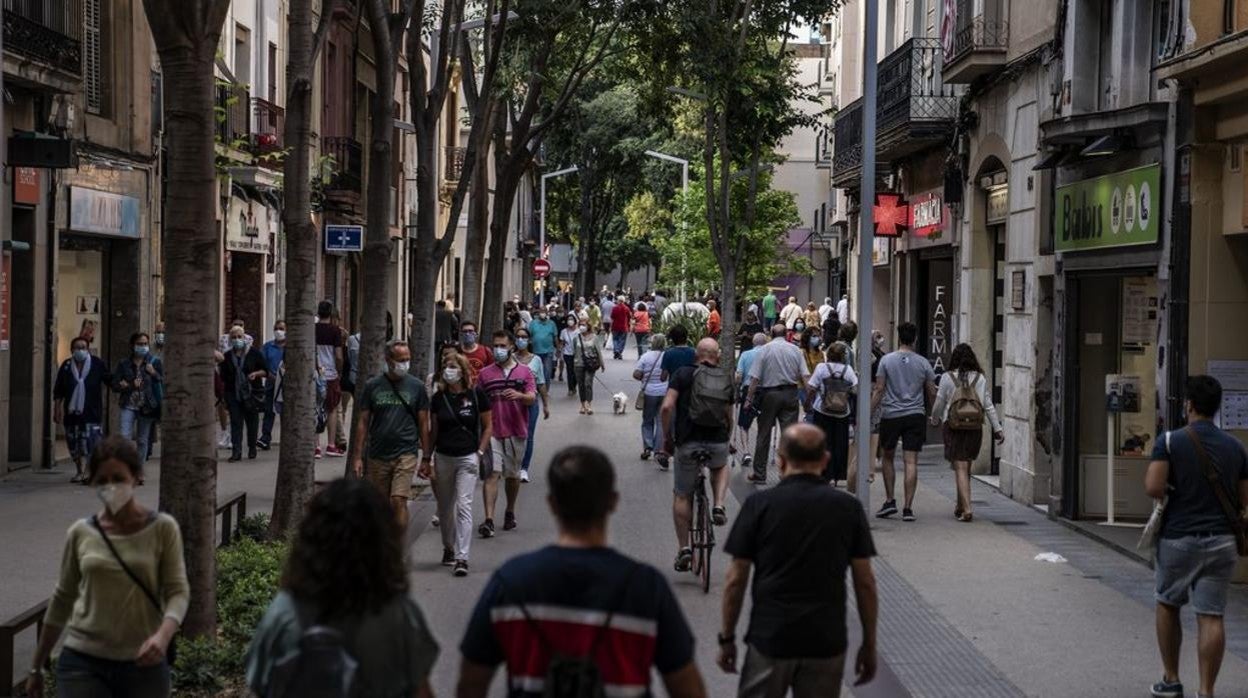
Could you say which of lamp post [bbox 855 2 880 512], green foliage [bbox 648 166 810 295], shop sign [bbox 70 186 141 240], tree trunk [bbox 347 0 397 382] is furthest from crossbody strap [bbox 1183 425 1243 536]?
green foliage [bbox 648 166 810 295]

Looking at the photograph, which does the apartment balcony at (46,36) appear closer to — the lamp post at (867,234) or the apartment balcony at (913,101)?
Result: the lamp post at (867,234)

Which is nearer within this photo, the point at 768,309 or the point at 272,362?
the point at 272,362

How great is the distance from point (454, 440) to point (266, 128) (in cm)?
1839

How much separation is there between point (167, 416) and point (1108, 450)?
32.7 feet

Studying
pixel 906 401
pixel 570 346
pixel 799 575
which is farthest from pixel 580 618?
pixel 570 346

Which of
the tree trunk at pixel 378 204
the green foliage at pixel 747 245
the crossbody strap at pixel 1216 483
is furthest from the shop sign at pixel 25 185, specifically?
the green foliage at pixel 747 245

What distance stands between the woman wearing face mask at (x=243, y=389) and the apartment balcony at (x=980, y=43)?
9213 millimetres

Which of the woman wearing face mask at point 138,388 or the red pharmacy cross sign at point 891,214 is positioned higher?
the red pharmacy cross sign at point 891,214

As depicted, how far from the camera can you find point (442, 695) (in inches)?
391

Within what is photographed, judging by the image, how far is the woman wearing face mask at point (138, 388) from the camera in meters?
20.8

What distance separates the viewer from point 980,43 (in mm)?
21000

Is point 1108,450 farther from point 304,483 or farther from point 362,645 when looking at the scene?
point 362,645

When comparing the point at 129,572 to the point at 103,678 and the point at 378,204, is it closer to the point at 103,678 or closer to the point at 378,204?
the point at 103,678

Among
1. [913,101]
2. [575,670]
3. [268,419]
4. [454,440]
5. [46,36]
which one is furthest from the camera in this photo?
[268,419]
